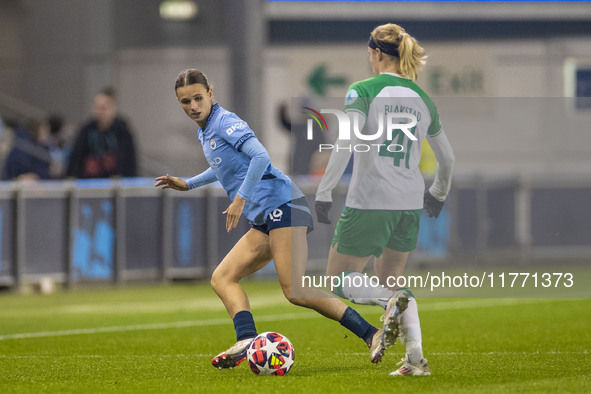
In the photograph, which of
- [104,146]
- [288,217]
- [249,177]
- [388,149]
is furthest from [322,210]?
[104,146]

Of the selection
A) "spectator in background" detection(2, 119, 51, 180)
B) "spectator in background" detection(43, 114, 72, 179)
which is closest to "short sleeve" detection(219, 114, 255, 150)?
"spectator in background" detection(2, 119, 51, 180)

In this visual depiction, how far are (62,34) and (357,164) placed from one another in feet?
61.9

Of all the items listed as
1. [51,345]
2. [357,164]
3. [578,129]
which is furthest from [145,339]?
[578,129]

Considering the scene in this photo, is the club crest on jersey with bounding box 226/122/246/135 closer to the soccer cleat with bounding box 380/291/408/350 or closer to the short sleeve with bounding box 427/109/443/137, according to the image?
the short sleeve with bounding box 427/109/443/137

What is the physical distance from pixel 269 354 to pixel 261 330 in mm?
3454

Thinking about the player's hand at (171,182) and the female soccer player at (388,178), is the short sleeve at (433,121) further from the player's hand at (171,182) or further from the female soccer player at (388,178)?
the player's hand at (171,182)

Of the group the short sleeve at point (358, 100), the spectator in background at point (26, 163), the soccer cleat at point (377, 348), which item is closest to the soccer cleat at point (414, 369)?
the soccer cleat at point (377, 348)

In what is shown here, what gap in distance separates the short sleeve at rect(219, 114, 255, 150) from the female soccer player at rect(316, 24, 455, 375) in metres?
0.58

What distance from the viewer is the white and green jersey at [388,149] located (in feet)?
25.5

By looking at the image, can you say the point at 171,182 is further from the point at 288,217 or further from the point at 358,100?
the point at 358,100

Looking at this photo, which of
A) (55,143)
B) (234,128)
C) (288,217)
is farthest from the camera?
(55,143)

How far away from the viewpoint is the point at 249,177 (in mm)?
8023

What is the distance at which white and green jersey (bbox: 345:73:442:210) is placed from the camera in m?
7.78

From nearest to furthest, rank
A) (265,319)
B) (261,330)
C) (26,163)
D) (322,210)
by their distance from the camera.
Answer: (322,210) < (261,330) < (265,319) < (26,163)
